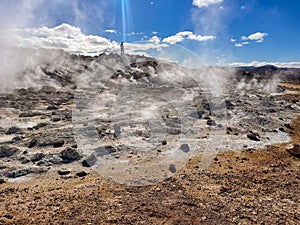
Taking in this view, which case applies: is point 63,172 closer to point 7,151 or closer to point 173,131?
point 7,151

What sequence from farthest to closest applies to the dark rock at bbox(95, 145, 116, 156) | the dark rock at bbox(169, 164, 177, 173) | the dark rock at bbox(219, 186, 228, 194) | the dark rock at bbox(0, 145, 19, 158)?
the dark rock at bbox(95, 145, 116, 156) → the dark rock at bbox(0, 145, 19, 158) → the dark rock at bbox(169, 164, 177, 173) → the dark rock at bbox(219, 186, 228, 194)

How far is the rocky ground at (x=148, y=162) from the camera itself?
31.7 ft

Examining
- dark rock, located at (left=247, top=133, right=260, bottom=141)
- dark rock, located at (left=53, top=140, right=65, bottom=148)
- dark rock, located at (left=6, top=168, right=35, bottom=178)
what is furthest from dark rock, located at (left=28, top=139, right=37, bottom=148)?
dark rock, located at (left=247, top=133, right=260, bottom=141)

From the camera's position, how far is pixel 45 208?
31.7 feet

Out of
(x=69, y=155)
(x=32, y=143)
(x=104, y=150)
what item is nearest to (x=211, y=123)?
(x=104, y=150)

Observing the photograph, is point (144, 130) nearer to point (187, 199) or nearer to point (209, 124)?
point (209, 124)

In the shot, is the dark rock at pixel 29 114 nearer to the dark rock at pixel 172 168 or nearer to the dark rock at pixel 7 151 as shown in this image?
the dark rock at pixel 7 151

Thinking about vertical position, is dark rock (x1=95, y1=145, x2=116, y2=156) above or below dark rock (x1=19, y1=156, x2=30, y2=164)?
above

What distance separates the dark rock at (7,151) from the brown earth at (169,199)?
2986 mm

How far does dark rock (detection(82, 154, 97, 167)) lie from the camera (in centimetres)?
1373

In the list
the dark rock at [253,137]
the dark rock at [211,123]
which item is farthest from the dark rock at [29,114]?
the dark rock at [253,137]

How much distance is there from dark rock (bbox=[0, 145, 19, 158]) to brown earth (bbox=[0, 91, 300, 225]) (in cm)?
299

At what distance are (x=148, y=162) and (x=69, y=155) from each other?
142 inches

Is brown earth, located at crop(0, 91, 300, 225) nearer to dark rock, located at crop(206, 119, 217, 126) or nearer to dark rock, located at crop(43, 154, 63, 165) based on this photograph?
dark rock, located at crop(43, 154, 63, 165)
